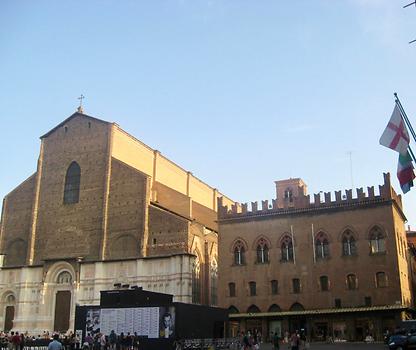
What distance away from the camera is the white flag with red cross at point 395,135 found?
18469 millimetres

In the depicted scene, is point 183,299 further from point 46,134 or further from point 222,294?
point 46,134

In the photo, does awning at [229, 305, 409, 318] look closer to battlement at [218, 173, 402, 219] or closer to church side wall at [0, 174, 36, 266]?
battlement at [218, 173, 402, 219]

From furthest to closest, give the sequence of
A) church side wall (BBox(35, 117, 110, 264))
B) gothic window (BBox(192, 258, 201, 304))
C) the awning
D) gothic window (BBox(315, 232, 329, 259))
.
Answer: church side wall (BBox(35, 117, 110, 264)) → gothic window (BBox(192, 258, 201, 304)) → gothic window (BBox(315, 232, 329, 259)) → the awning

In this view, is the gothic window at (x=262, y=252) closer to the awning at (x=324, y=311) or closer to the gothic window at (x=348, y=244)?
the awning at (x=324, y=311)

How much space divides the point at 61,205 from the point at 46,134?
7.87m

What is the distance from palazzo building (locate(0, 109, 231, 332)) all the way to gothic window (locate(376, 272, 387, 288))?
14.7 m

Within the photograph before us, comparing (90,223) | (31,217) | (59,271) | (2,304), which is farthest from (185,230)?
(2,304)

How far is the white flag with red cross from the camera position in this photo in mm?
18469

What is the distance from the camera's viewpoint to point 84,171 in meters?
50.5

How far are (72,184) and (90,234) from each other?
5632 mm

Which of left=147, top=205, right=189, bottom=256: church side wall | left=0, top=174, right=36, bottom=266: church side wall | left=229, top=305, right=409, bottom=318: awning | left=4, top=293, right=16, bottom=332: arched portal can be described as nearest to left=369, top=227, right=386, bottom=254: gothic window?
left=229, top=305, right=409, bottom=318: awning

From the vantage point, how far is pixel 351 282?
1505 inches

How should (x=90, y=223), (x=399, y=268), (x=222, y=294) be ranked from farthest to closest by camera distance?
(x=90, y=223), (x=222, y=294), (x=399, y=268)

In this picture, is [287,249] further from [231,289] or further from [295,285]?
[231,289]
